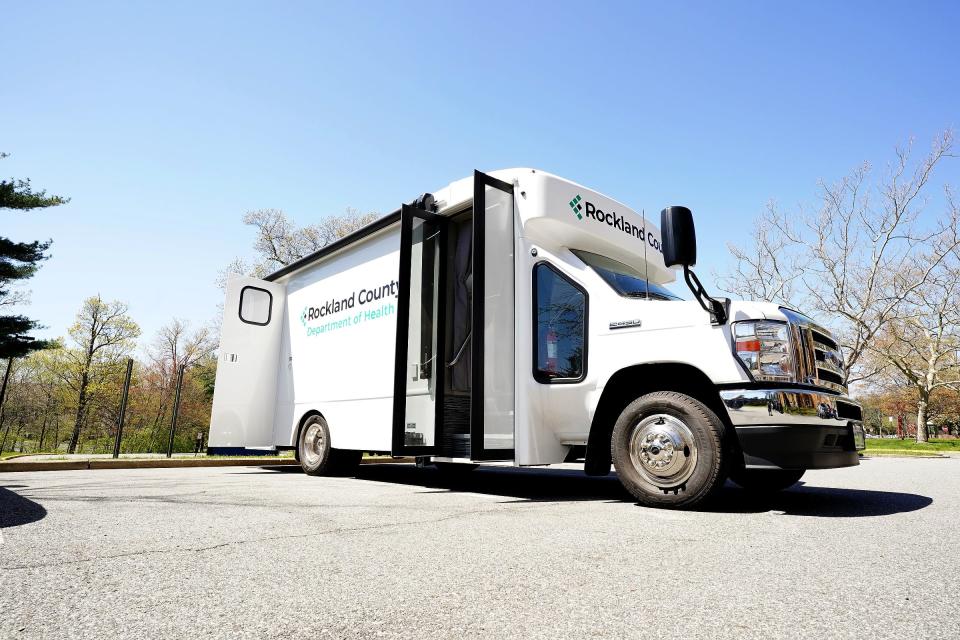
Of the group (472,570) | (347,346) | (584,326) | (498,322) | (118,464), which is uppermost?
(347,346)

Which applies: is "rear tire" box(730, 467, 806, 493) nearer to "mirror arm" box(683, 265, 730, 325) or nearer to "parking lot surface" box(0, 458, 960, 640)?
"parking lot surface" box(0, 458, 960, 640)

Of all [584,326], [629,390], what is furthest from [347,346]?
[629,390]

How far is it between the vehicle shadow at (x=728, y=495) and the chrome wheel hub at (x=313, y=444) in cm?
59

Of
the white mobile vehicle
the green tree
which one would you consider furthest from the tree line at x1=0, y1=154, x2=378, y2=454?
the white mobile vehicle

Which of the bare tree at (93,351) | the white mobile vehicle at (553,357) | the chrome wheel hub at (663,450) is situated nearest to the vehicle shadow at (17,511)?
the white mobile vehicle at (553,357)

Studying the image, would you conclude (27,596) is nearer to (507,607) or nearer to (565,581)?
(507,607)

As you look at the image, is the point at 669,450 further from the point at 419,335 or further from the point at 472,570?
the point at 419,335

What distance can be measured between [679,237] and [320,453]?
5441 mm

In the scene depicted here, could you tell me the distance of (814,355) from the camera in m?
4.28

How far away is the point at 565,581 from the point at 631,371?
2650mm

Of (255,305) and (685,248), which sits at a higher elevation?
(255,305)

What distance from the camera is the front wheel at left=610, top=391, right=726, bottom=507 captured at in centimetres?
405

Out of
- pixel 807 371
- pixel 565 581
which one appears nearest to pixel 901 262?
pixel 807 371

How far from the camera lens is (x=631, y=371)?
15.3 feet
